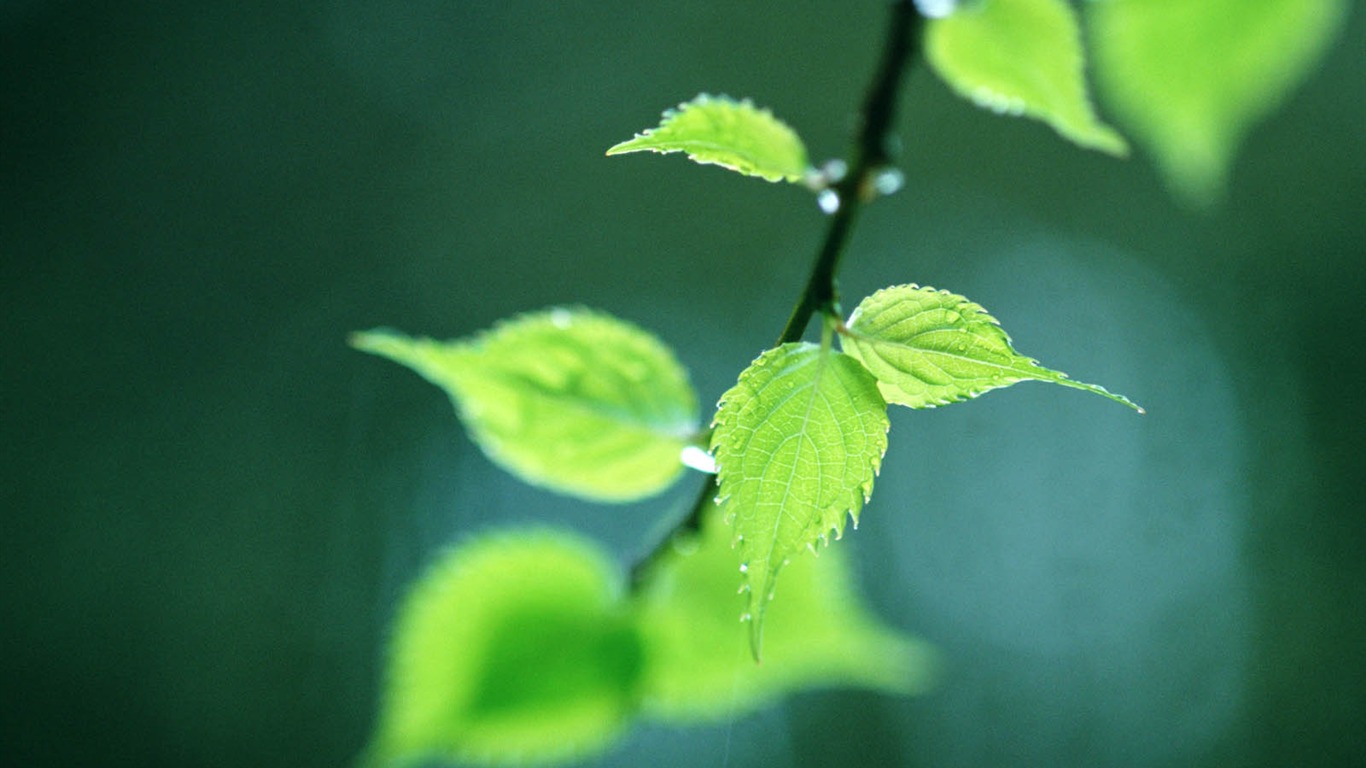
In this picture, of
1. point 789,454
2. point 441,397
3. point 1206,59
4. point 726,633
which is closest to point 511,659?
point 726,633

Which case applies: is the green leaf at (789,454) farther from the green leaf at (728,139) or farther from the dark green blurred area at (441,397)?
the dark green blurred area at (441,397)

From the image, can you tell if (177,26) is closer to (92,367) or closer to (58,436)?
(92,367)

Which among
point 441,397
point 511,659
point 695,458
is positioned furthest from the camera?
point 441,397

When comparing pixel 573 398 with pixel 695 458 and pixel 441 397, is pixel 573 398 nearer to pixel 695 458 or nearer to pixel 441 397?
pixel 695 458

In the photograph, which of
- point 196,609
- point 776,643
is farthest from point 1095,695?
point 776,643

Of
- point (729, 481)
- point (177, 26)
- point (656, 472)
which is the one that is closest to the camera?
point (729, 481)

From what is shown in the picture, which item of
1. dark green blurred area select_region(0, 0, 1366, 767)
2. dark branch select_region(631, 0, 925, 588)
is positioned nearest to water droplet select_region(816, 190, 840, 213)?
dark branch select_region(631, 0, 925, 588)
